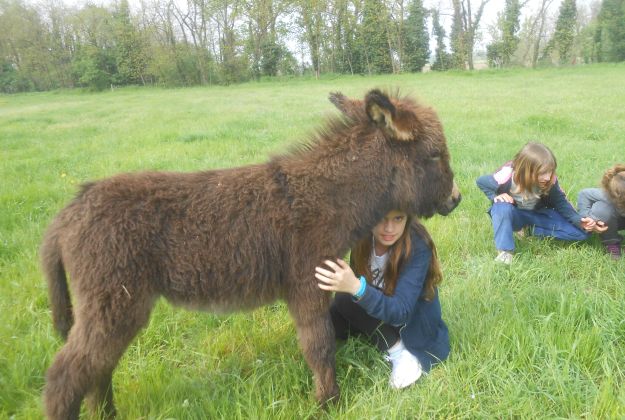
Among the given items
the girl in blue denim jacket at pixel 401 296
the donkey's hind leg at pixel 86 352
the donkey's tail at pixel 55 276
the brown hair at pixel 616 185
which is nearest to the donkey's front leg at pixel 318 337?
the girl in blue denim jacket at pixel 401 296

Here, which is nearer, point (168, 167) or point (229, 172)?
point (229, 172)

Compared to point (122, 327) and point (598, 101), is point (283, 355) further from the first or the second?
point (598, 101)

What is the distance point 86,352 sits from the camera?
2.41 m

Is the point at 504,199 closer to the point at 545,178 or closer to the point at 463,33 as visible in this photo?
the point at 545,178

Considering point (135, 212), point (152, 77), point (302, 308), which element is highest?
point (152, 77)

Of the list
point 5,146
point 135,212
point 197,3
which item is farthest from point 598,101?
point 197,3

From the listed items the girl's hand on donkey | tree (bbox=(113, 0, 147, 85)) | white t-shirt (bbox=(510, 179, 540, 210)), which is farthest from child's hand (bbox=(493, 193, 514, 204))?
tree (bbox=(113, 0, 147, 85))

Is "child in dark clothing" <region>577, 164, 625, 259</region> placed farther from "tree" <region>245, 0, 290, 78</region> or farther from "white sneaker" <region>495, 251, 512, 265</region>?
"tree" <region>245, 0, 290, 78</region>

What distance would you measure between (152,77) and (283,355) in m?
54.9

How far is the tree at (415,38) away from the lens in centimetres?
4728

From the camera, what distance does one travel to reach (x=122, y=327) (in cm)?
248

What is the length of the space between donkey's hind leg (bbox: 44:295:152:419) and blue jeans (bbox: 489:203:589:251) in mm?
3767

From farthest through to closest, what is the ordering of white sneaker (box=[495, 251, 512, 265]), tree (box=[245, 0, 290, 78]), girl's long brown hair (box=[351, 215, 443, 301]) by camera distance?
tree (box=[245, 0, 290, 78]) < white sneaker (box=[495, 251, 512, 265]) < girl's long brown hair (box=[351, 215, 443, 301])

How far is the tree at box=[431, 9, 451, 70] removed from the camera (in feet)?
159
